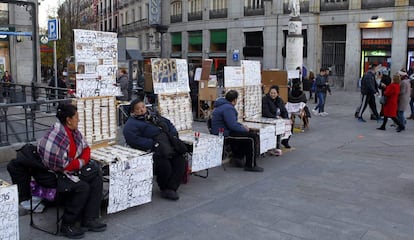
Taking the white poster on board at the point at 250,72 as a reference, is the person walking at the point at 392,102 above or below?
below

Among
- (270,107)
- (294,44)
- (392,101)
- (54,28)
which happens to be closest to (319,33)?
(294,44)

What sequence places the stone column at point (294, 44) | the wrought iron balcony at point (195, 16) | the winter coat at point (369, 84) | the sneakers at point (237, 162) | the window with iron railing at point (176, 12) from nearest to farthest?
the sneakers at point (237, 162), the winter coat at point (369, 84), the stone column at point (294, 44), the wrought iron balcony at point (195, 16), the window with iron railing at point (176, 12)

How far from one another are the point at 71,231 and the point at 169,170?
1.67m

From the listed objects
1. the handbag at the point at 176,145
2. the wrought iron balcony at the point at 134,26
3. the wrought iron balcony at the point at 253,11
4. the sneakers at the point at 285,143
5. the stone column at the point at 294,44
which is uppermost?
the wrought iron balcony at the point at 134,26

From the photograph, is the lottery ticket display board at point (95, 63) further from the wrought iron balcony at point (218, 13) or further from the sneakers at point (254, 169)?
the wrought iron balcony at point (218, 13)

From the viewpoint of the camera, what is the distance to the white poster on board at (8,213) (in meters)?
3.97

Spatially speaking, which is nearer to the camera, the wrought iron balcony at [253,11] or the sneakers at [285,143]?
the sneakers at [285,143]

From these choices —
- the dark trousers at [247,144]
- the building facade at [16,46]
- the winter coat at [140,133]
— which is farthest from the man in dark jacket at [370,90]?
the building facade at [16,46]

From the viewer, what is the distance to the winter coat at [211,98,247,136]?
737 centimetres

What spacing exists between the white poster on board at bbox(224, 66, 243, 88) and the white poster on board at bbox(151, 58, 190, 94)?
1191mm

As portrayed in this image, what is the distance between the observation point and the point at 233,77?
28.7 ft

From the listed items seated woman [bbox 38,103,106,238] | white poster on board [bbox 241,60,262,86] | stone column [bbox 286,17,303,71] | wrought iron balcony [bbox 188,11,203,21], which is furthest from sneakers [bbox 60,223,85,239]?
wrought iron balcony [bbox 188,11,203,21]

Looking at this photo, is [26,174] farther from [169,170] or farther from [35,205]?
[169,170]

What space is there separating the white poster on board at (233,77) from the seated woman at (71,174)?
4.14 m
